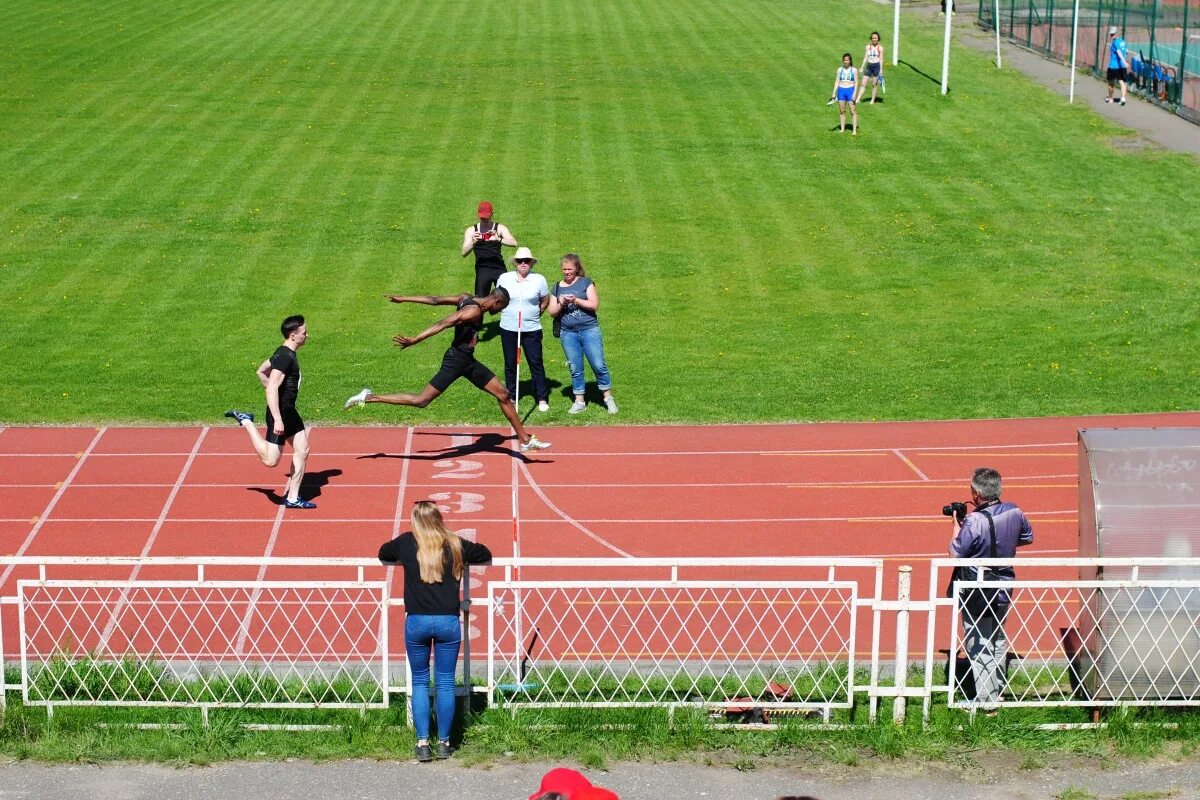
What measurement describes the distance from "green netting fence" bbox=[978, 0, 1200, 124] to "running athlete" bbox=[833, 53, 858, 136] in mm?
7020

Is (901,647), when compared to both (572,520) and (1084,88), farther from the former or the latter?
(1084,88)

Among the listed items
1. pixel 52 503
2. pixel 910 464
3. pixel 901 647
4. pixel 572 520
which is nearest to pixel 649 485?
pixel 572 520

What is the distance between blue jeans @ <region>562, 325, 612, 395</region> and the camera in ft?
58.3

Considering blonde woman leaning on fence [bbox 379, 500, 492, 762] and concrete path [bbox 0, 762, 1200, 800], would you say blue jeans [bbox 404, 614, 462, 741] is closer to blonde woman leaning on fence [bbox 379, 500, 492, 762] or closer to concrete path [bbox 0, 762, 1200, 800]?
blonde woman leaning on fence [bbox 379, 500, 492, 762]

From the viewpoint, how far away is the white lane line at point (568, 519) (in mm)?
14209

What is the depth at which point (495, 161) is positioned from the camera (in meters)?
29.9

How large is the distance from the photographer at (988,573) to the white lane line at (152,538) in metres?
6.05

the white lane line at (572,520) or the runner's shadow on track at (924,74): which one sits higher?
the runner's shadow on track at (924,74)

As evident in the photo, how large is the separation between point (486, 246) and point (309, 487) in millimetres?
4496

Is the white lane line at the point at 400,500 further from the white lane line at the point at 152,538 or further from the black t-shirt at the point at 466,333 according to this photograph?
the white lane line at the point at 152,538

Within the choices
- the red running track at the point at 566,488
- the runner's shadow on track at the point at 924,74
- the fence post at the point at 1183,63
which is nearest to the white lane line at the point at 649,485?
the red running track at the point at 566,488

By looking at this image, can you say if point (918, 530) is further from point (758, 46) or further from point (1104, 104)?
point (758, 46)

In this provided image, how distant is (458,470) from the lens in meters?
16.3

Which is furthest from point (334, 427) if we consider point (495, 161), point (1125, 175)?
point (1125, 175)
